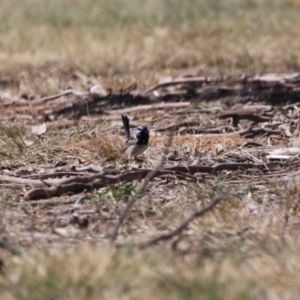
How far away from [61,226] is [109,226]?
0.23m

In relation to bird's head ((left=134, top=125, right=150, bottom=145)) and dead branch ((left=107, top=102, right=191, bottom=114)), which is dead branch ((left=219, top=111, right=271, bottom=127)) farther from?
bird's head ((left=134, top=125, right=150, bottom=145))

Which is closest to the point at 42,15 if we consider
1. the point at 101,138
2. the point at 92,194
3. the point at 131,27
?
the point at 131,27

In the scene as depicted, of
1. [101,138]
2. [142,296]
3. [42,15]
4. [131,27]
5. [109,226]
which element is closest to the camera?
[142,296]

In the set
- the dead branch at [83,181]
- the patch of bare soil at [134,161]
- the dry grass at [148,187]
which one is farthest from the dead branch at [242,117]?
the dead branch at [83,181]

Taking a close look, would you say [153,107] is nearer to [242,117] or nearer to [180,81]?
[180,81]

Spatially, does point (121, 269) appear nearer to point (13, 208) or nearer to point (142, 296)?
point (142, 296)

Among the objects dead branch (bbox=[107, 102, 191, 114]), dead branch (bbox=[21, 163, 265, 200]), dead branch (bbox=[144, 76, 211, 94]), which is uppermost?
dead branch (bbox=[21, 163, 265, 200])

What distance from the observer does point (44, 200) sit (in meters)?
4.67

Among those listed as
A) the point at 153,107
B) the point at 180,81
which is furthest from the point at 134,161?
the point at 180,81

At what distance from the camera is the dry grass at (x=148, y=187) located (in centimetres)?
318

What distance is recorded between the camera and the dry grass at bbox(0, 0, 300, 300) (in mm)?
3180

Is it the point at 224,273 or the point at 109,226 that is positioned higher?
the point at 224,273

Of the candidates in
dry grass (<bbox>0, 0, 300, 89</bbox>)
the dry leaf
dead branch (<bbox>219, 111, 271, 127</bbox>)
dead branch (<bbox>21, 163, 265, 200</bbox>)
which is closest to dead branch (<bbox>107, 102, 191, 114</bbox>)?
dead branch (<bbox>219, 111, 271, 127</bbox>)

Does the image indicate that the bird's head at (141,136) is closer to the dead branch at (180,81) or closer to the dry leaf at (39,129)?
the dry leaf at (39,129)
